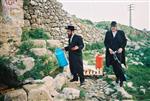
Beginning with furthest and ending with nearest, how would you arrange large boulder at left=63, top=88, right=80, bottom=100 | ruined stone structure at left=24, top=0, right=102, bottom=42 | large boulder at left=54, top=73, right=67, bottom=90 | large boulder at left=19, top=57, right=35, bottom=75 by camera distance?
ruined stone structure at left=24, top=0, right=102, bottom=42 < large boulder at left=19, top=57, right=35, bottom=75 < large boulder at left=54, top=73, right=67, bottom=90 < large boulder at left=63, top=88, right=80, bottom=100

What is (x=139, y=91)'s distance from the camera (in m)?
9.70

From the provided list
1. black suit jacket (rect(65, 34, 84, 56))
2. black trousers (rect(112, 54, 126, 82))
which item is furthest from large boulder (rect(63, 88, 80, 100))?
black trousers (rect(112, 54, 126, 82))

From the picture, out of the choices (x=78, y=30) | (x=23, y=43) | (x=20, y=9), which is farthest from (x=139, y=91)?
(x=78, y=30)

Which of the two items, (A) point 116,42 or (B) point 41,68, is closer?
(A) point 116,42

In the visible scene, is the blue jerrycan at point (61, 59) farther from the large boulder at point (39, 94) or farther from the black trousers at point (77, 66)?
the large boulder at point (39, 94)

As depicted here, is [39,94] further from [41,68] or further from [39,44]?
[39,44]

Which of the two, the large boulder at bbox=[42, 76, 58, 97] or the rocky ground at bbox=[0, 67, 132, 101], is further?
the large boulder at bbox=[42, 76, 58, 97]

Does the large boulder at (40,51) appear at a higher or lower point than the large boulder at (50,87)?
higher

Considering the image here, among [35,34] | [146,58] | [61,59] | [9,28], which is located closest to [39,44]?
[9,28]

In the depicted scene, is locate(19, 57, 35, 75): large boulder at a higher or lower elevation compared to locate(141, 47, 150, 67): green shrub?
higher

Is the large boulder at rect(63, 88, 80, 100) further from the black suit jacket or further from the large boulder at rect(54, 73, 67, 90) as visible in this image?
the black suit jacket

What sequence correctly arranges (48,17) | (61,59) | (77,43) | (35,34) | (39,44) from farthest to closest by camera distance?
(48,17), (35,34), (39,44), (61,59), (77,43)

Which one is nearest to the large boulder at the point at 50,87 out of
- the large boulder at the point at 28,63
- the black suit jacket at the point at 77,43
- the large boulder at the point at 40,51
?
the black suit jacket at the point at 77,43

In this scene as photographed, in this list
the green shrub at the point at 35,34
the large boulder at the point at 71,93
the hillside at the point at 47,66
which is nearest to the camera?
the large boulder at the point at 71,93
